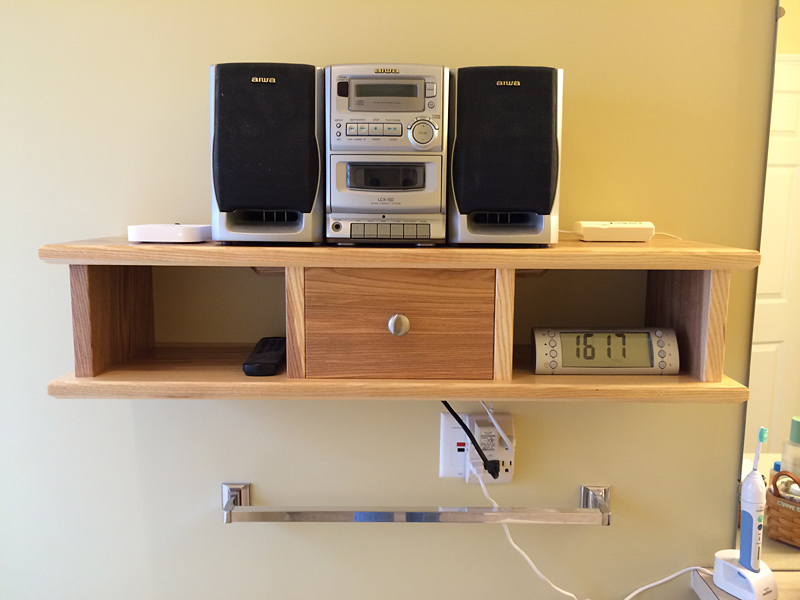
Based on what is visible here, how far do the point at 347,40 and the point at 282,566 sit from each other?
0.86 meters

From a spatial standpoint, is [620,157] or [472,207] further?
[620,157]

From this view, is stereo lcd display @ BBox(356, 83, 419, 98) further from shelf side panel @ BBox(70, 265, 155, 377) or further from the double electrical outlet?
the double electrical outlet

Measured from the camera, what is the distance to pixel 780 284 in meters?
0.96

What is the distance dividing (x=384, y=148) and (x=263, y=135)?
0.15 meters

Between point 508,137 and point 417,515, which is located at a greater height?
point 508,137

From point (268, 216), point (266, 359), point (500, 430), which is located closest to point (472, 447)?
point (500, 430)

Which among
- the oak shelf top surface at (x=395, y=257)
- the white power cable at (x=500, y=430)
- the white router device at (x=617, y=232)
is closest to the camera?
the oak shelf top surface at (x=395, y=257)

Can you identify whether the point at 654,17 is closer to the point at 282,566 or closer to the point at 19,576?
the point at 282,566

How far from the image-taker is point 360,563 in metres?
1.02

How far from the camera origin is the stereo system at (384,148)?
0.73m

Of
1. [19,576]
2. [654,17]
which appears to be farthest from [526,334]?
[19,576]

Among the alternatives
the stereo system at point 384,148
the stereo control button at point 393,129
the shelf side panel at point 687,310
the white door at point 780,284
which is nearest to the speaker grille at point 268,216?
the stereo system at point 384,148

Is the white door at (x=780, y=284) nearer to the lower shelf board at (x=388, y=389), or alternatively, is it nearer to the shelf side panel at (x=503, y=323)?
the lower shelf board at (x=388, y=389)

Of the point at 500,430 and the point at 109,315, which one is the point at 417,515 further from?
the point at 109,315
